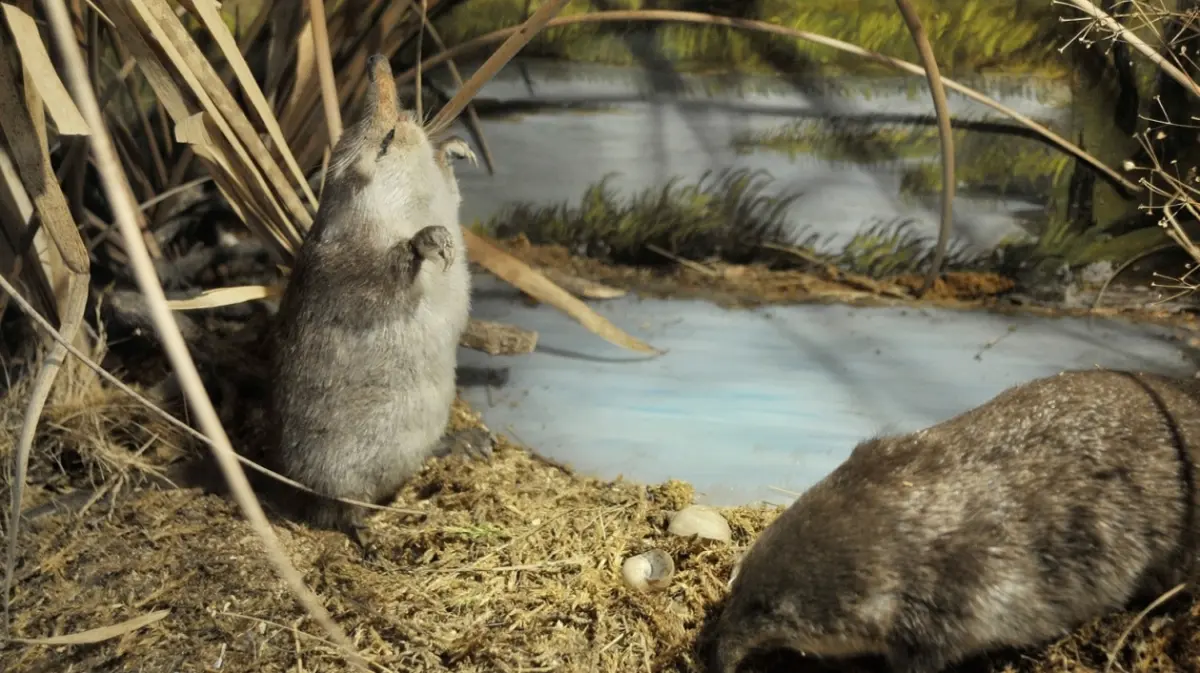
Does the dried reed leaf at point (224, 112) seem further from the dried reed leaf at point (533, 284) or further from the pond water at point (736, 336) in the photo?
the pond water at point (736, 336)

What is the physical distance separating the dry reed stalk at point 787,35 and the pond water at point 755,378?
0.61 metres

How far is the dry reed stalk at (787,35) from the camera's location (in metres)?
2.65

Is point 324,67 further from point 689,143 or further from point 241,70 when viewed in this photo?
point 689,143

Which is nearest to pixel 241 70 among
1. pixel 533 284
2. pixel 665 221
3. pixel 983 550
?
pixel 533 284

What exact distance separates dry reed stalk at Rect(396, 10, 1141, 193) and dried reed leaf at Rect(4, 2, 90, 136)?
1.35 meters

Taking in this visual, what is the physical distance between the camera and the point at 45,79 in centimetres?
155

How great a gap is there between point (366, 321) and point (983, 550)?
1.73 metres

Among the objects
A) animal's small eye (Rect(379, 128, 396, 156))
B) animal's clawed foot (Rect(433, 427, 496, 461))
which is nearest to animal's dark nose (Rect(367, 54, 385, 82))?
animal's small eye (Rect(379, 128, 396, 156))

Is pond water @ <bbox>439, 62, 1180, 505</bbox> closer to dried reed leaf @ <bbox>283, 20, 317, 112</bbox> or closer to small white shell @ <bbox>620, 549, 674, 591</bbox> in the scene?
small white shell @ <bbox>620, 549, 674, 591</bbox>

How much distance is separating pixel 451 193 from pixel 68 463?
1.52m

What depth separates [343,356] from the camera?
240 cm

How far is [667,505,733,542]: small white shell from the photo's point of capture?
2.36 m

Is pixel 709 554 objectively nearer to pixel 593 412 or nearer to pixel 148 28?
pixel 593 412

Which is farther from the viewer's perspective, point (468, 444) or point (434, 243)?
point (468, 444)
